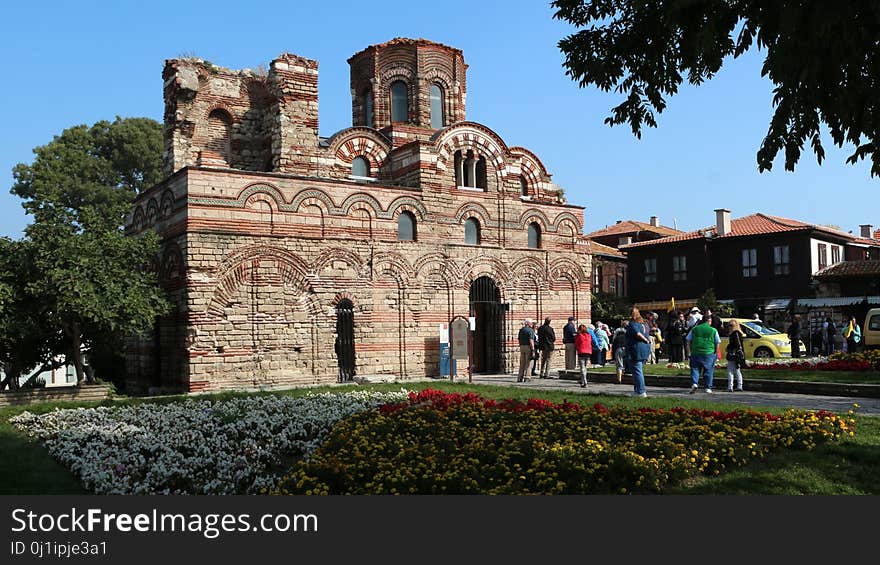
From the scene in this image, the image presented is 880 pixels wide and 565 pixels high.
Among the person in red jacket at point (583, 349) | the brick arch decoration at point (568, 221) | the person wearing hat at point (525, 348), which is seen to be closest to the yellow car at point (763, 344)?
the brick arch decoration at point (568, 221)

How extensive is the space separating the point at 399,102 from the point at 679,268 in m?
23.8

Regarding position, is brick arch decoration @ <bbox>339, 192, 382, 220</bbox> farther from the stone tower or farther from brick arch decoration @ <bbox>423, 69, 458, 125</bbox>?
brick arch decoration @ <bbox>423, 69, 458, 125</bbox>

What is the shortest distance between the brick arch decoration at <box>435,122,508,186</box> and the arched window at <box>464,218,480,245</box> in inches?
62.1

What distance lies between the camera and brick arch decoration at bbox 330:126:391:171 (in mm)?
23484

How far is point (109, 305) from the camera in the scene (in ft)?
53.8

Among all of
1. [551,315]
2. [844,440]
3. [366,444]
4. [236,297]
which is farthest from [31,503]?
[551,315]

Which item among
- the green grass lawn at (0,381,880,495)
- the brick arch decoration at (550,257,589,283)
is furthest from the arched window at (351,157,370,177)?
the green grass lawn at (0,381,880,495)

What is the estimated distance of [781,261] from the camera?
40031mm

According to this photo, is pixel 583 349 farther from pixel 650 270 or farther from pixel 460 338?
pixel 650 270

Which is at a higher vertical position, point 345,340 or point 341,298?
point 341,298

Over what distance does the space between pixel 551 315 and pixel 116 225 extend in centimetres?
1330

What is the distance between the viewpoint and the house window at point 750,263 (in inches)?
1617

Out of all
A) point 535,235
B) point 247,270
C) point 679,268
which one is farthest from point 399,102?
point 679,268

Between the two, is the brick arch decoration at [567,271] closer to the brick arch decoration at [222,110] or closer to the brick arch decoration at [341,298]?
the brick arch decoration at [341,298]
